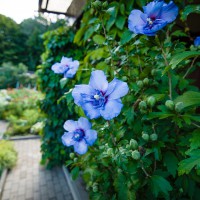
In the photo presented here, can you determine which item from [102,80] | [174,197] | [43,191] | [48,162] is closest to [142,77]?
[102,80]

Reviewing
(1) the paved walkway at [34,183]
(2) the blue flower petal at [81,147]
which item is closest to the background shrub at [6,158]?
(1) the paved walkway at [34,183]

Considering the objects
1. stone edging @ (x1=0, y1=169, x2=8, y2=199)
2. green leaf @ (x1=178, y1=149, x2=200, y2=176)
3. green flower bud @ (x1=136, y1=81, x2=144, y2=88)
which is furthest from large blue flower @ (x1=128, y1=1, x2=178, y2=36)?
stone edging @ (x1=0, y1=169, x2=8, y2=199)

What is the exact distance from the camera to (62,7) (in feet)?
11.9

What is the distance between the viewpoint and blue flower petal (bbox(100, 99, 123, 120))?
82 cm

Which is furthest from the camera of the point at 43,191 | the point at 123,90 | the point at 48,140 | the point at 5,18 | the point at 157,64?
the point at 5,18

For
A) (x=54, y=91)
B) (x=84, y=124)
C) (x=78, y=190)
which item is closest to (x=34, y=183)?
(x=78, y=190)

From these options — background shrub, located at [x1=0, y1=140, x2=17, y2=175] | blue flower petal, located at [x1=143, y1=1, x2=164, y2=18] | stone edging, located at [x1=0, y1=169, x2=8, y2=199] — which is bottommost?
stone edging, located at [x1=0, y1=169, x2=8, y2=199]

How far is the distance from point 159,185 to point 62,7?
11.3ft

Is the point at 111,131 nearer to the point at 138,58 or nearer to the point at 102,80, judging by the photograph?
the point at 102,80

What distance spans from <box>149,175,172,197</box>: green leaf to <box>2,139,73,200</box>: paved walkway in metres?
2.46

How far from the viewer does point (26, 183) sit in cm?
354

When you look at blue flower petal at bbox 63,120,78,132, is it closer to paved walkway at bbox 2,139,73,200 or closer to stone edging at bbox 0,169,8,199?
paved walkway at bbox 2,139,73,200

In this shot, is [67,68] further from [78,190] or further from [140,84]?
[78,190]

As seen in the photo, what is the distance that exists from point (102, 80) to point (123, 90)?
0.11m
